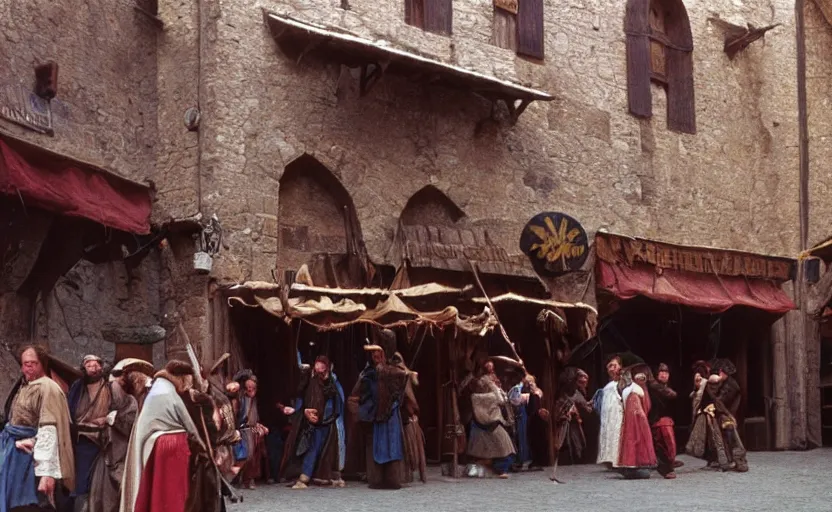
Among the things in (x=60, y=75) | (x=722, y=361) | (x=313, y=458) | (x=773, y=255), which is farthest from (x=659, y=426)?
(x=60, y=75)

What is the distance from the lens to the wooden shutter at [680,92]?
21.0 m

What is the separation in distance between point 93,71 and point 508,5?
6.21 metres

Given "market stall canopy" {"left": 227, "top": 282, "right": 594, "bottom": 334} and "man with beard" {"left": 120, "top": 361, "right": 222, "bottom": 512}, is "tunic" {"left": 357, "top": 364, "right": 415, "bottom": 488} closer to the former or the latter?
"market stall canopy" {"left": 227, "top": 282, "right": 594, "bottom": 334}

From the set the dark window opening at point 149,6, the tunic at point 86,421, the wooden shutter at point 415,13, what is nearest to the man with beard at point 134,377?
the tunic at point 86,421

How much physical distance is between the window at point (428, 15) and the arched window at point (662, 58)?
376cm

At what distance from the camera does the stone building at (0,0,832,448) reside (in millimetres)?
15289

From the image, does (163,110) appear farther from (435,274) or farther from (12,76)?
(435,274)

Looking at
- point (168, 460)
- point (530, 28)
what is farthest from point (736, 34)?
point (168, 460)

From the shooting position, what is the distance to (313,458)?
46.6 ft

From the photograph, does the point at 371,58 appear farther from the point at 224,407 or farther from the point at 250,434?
the point at 224,407

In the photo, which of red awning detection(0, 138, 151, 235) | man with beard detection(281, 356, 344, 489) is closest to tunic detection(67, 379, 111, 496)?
red awning detection(0, 138, 151, 235)

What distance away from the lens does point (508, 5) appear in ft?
61.2

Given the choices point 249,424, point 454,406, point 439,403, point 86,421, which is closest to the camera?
point 86,421

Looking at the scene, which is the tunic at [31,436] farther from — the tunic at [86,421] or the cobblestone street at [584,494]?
the cobblestone street at [584,494]
